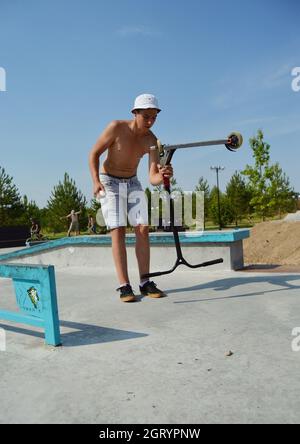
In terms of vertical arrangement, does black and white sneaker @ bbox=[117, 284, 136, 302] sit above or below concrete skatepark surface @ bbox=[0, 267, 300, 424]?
above

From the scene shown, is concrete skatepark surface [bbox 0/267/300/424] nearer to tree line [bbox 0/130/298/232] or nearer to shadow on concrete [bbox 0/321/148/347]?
shadow on concrete [bbox 0/321/148/347]

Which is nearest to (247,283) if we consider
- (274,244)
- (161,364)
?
(161,364)

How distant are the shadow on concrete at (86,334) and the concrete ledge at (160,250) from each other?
2.48 m

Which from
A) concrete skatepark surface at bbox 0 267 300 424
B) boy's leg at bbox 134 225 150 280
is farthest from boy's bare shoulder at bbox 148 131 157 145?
concrete skatepark surface at bbox 0 267 300 424

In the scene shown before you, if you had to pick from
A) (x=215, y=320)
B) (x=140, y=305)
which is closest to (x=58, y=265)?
(x=140, y=305)

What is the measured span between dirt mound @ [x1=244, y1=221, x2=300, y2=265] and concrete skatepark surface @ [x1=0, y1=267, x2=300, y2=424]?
23.1 ft

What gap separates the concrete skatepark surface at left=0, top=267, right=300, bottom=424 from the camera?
50.5 inches

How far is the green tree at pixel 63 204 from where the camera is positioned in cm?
4241

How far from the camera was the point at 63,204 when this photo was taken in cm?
4297

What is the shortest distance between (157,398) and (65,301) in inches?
77.8

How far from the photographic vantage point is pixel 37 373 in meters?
1.65

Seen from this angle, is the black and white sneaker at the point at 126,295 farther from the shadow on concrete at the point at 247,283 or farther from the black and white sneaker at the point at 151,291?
the shadow on concrete at the point at 247,283
